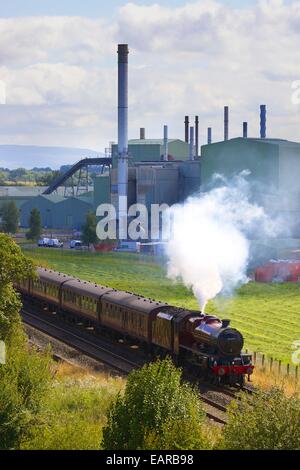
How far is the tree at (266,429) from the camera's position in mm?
17625

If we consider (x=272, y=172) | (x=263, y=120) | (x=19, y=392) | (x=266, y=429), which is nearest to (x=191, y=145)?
(x=263, y=120)

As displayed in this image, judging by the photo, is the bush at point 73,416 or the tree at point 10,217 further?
the tree at point 10,217

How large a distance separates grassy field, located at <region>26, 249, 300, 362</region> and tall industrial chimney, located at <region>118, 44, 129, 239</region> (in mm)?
12330

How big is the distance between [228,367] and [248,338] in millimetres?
17284

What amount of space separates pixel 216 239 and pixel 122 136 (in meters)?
56.2

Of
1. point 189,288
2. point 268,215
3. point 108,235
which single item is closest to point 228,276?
point 189,288

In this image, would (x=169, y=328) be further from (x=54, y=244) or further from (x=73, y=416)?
(x=54, y=244)

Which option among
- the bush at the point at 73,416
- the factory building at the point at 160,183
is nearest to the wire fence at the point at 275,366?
the bush at the point at 73,416

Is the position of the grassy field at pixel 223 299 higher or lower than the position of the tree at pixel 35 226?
lower

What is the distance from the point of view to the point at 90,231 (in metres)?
107

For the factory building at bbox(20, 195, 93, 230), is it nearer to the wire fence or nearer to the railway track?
the railway track

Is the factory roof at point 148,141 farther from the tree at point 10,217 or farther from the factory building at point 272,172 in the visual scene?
the factory building at point 272,172

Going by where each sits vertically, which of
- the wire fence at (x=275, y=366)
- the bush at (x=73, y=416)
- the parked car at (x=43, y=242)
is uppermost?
the parked car at (x=43, y=242)

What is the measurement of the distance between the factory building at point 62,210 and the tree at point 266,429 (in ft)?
416
